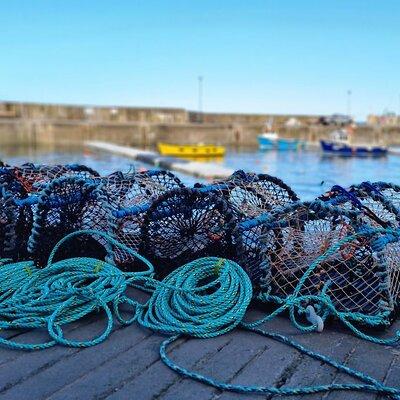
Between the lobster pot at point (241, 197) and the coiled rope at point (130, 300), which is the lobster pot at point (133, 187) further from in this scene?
the coiled rope at point (130, 300)

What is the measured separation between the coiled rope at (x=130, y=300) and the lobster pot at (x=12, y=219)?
18.6 inches

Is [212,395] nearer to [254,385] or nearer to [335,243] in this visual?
[254,385]

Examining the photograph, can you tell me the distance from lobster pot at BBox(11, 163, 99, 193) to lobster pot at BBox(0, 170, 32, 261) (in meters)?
0.07

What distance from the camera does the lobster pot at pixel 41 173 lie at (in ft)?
12.7

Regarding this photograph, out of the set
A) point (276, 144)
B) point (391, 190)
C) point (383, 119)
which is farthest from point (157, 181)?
point (383, 119)

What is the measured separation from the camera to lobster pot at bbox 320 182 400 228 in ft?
10.1

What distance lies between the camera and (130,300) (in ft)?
9.59

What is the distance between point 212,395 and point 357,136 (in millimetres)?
58804

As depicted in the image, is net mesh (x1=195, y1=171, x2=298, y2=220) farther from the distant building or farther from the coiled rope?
the distant building

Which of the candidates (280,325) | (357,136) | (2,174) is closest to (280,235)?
(280,325)

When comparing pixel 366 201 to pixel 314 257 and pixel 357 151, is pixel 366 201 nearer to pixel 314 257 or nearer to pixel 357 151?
pixel 314 257

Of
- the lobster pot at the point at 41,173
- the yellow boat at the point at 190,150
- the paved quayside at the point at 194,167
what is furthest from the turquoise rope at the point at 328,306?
the yellow boat at the point at 190,150

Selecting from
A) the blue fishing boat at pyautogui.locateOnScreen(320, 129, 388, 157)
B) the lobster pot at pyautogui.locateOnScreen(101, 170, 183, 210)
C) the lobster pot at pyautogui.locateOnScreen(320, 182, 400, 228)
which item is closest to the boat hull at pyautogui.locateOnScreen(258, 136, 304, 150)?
the blue fishing boat at pyautogui.locateOnScreen(320, 129, 388, 157)

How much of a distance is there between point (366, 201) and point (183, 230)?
130cm
